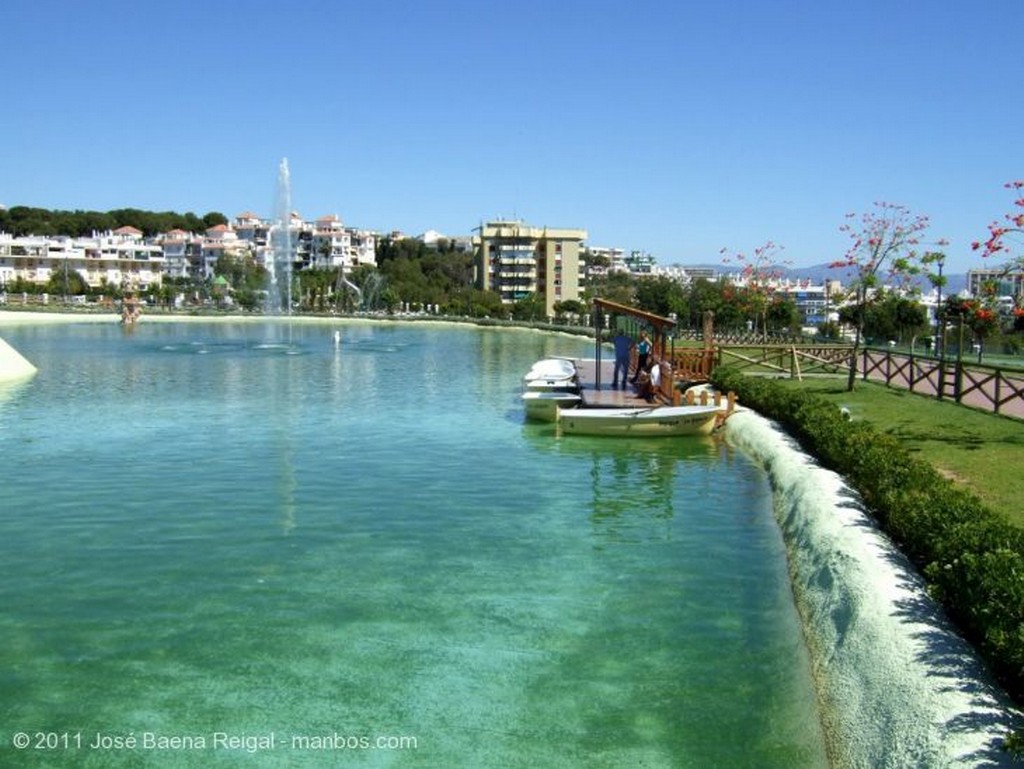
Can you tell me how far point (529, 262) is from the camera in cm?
16025

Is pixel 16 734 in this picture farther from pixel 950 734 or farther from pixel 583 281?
pixel 583 281

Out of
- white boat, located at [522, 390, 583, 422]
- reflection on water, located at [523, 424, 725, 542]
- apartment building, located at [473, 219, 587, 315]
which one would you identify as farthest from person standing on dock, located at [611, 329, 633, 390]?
apartment building, located at [473, 219, 587, 315]

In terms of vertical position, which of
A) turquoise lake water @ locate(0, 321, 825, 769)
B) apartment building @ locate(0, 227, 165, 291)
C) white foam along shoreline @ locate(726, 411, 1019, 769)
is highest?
apartment building @ locate(0, 227, 165, 291)

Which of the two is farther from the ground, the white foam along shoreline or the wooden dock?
the wooden dock

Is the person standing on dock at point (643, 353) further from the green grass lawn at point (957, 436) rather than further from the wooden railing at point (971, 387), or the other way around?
Answer: the wooden railing at point (971, 387)

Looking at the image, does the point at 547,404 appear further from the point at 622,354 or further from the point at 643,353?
the point at 622,354

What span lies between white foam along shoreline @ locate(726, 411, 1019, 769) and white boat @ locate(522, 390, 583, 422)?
14434 mm

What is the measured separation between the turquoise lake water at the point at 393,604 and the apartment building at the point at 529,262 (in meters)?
131

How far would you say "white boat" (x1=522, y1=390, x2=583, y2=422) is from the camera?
2834 cm

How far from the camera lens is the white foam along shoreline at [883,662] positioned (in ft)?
24.6

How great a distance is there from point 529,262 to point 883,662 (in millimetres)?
153061

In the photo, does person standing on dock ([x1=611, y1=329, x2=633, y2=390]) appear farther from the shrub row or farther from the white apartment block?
the white apartment block

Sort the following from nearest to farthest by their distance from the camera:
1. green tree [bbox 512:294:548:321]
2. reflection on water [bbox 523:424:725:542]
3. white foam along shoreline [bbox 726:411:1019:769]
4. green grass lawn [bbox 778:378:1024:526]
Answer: white foam along shoreline [bbox 726:411:1019:769], green grass lawn [bbox 778:378:1024:526], reflection on water [bbox 523:424:725:542], green tree [bbox 512:294:548:321]

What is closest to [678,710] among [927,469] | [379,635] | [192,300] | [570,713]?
[570,713]
